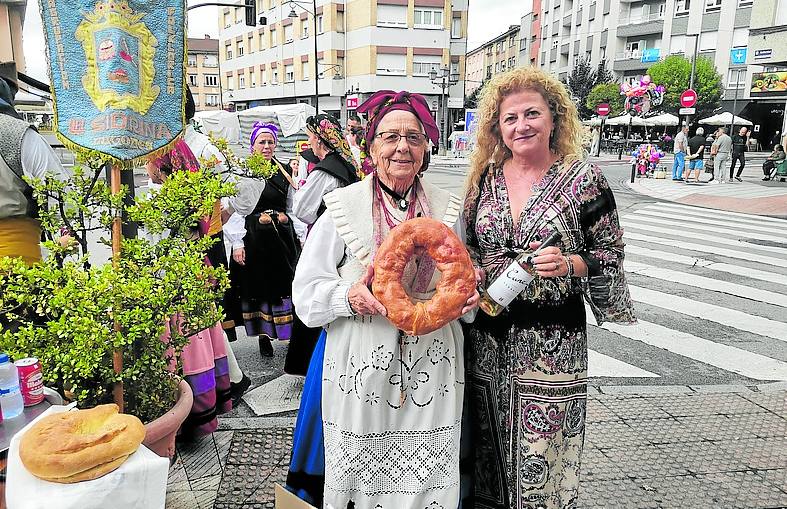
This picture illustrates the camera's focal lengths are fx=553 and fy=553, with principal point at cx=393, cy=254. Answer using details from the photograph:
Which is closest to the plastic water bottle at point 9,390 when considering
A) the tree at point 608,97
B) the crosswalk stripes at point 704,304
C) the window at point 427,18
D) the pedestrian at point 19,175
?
the pedestrian at point 19,175

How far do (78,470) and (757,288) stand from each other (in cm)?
798

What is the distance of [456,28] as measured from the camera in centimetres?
4028

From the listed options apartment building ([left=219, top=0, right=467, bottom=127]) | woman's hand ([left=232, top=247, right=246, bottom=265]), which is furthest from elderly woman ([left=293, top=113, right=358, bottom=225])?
apartment building ([left=219, top=0, right=467, bottom=127])

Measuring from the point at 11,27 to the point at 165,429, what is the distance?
2921 mm

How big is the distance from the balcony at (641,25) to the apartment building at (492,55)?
17.4m

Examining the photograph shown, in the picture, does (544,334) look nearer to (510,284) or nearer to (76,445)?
(510,284)

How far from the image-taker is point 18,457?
167 cm

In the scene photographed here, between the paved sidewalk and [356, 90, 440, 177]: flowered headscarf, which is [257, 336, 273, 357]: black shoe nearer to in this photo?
the paved sidewalk

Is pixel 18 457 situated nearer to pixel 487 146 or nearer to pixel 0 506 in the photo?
pixel 0 506

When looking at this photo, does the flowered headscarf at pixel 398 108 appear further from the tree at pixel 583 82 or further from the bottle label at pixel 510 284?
the tree at pixel 583 82

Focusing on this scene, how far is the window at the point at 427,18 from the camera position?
38156mm

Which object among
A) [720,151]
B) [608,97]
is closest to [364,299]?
[720,151]

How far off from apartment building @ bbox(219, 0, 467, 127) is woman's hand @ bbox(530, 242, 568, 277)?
1397 inches

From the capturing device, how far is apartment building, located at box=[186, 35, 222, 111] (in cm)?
7212
